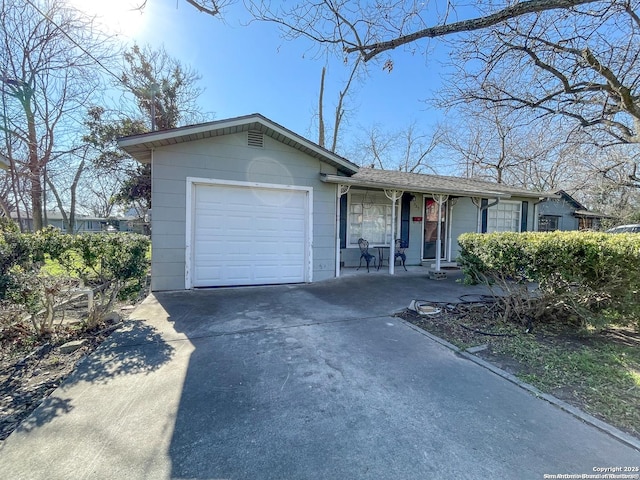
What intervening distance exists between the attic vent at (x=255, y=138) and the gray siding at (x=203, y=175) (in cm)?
9

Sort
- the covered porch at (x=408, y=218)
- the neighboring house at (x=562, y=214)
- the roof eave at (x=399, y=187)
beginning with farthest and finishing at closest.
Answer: the neighboring house at (x=562, y=214)
the covered porch at (x=408, y=218)
the roof eave at (x=399, y=187)

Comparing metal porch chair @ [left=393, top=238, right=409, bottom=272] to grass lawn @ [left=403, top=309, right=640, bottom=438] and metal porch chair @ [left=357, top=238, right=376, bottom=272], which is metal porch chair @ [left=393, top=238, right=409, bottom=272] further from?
grass lawn @ [left=403, top=309, right=640, bottom=438]

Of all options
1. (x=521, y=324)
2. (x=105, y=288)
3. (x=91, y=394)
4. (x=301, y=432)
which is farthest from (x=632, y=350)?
(x=105, y=288)

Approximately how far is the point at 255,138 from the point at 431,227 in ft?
22.0

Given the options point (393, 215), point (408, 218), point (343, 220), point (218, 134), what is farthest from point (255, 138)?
point (408, 218)

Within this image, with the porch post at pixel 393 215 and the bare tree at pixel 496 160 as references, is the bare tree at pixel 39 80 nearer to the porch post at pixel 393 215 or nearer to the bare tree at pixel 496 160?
the porch post at pixel 393 215

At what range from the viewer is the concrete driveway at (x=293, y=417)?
1892 millimetres

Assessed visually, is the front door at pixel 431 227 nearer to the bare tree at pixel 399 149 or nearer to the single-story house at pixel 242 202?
the single-story house at pixel 242 202

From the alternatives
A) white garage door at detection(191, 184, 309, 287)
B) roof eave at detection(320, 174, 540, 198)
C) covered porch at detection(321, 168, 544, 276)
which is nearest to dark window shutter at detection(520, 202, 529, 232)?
covered porch at detection(321, 168, 544, 276)

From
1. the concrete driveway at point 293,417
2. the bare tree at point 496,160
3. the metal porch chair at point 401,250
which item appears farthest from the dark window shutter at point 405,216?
the bare tree at point 496,160

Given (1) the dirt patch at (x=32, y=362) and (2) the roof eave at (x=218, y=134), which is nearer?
(1) the dirt patch at (x=32, y=362)

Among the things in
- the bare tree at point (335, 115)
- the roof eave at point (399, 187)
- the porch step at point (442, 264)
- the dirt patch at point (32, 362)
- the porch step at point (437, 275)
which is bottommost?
the dirt patch at point (32, 362)

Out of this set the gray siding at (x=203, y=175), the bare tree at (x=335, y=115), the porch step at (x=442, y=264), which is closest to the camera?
the gray siding at (x=203, y=175)

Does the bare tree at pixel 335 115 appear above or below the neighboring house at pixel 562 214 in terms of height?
above
